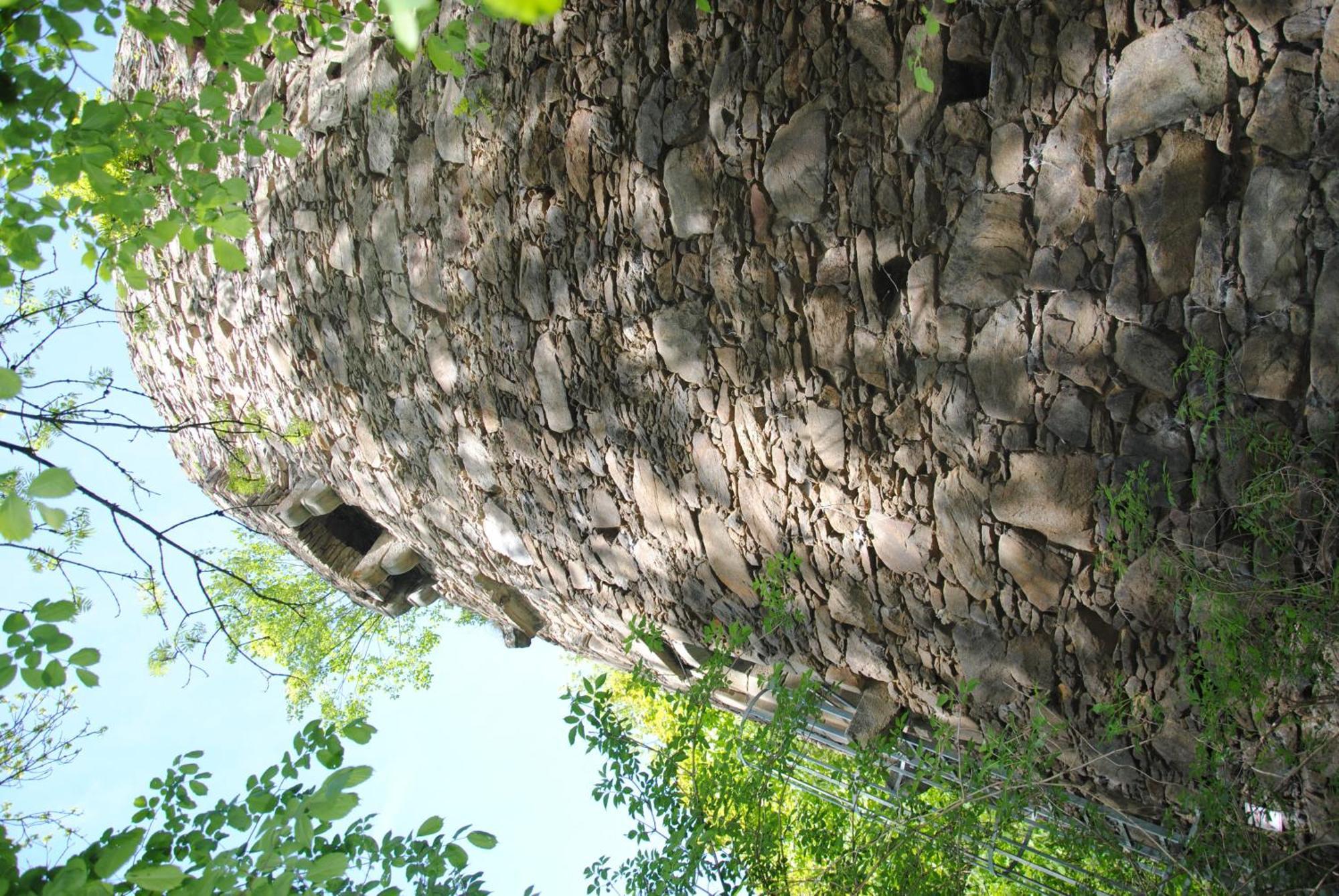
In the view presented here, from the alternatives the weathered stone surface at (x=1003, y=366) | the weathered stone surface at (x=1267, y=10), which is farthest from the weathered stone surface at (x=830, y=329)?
the weathered stone surface at (x=1267, y=10)

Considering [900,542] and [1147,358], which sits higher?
[1147,358]

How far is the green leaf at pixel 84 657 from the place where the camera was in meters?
1.88

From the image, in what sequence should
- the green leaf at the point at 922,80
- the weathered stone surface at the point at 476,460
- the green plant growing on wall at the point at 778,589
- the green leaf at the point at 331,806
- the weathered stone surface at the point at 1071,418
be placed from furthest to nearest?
the weathered stone surface at the point at 476,460 → the green plant growing on wall at the point at 778,589 → the weathered stone surface at the point at 1071,418 → the green leaf at the point at 922,80 → the green leaf at the point at 331,806

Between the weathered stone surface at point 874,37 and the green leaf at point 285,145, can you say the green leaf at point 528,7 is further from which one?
the weathered stone surface at point 874,37

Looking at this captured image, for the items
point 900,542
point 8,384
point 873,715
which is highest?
point 900,542

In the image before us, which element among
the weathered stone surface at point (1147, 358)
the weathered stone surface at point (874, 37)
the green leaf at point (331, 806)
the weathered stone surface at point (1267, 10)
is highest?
the weathered stone surface at point (874, 37)

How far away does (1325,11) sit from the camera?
1729 millimetres

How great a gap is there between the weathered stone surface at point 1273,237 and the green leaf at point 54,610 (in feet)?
7.69

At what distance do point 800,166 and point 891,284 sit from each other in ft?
1.32

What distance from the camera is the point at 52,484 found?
4.67ft

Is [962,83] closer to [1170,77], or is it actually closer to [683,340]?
[1170,77]

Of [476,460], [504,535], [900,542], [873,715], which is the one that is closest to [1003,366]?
[900,542]

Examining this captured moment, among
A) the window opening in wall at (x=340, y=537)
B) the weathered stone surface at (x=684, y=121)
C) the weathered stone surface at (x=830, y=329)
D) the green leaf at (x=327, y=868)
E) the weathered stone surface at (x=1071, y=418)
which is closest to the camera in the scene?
the green leaf at (x=327, y=868)

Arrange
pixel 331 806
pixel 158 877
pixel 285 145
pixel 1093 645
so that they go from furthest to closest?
pixel 1093 645 < pixel 285 145 < pixel 331 806 < pixel 158 877
